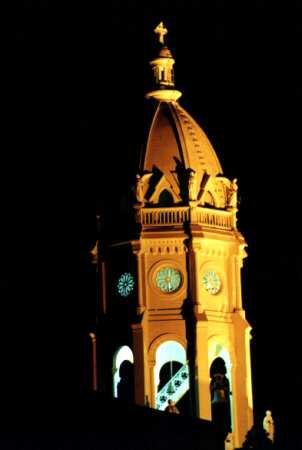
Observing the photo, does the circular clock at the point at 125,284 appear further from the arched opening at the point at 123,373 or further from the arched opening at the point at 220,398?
the arched opening at the point at 220,398

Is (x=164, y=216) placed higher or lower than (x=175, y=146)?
lower

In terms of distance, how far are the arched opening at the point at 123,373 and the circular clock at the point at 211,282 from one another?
3.95m

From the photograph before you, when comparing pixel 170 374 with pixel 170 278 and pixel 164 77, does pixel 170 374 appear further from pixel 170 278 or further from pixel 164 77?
pixel 164 77

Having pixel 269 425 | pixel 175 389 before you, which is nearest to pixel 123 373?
pixel 175 389

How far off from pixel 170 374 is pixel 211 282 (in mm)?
3967

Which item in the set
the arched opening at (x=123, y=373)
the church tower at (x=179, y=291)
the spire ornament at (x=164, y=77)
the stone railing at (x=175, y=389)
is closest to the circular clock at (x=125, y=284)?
the church tower at (x=179, y=291)

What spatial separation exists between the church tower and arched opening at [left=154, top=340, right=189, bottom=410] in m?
0.04

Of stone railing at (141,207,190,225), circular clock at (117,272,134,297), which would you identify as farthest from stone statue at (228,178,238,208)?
circular clock at (117,272,134,297)

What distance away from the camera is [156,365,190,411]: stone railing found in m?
122

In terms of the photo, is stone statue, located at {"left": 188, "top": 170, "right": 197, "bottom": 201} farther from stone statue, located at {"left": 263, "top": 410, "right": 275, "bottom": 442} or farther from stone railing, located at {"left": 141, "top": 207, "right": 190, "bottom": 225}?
stone statue, located at {"left": 263, "top": 410, "right": 275, "bottom": 442}

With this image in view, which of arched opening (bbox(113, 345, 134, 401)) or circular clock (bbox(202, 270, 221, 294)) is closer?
arched opening (bbox(113, 345, 134, 401))

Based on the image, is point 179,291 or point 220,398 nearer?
point 220,398

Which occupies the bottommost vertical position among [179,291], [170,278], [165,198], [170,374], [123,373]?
[170,374]

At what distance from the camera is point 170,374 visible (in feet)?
405
